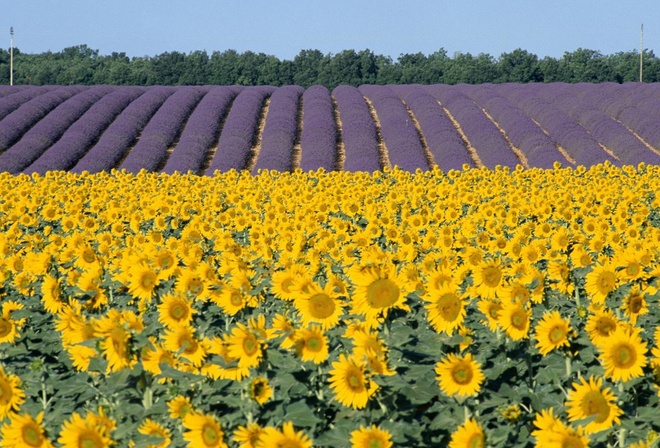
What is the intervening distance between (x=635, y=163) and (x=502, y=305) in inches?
978

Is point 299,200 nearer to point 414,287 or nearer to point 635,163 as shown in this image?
point 414,287

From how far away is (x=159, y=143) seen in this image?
33.4 metres

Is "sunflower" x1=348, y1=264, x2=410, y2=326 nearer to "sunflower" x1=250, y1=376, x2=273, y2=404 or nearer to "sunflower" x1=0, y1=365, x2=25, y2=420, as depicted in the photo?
"sunflower" x1=250, y1=376, x2=273, y2=404

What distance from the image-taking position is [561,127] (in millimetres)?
33781

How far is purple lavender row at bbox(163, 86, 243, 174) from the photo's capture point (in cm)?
3050

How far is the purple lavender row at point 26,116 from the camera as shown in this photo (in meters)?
33.8

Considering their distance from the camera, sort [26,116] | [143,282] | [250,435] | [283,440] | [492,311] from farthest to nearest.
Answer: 1. [26,116]
2. [143,282]
3. [492,311]
4. [250,435]
5. [283,440]

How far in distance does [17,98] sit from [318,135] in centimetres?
1593

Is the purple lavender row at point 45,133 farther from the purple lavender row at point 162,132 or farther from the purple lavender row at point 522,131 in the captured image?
the purple lavender row at point 522,131

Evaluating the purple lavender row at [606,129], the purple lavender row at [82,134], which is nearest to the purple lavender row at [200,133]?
the purple lavender row at [82,134]

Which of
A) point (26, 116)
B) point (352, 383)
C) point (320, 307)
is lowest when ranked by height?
point (352, 383)

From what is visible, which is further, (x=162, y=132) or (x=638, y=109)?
(x=638, y=109)

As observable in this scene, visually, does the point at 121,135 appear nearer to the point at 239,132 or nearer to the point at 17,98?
the point at 239,132

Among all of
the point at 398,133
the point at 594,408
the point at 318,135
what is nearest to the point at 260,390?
the point at 594,408
